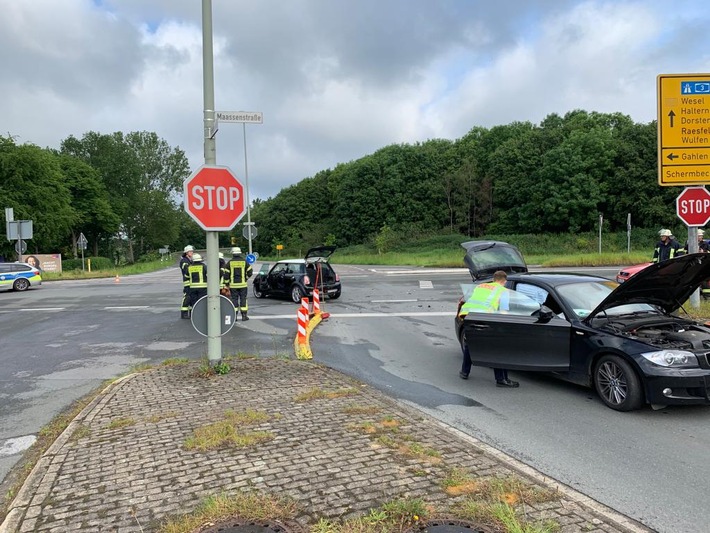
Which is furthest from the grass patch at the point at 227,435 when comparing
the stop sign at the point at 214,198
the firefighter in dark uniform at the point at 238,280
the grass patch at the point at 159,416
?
the firefighter in dark uniform at the point at 238,280

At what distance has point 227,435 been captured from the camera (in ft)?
15.2

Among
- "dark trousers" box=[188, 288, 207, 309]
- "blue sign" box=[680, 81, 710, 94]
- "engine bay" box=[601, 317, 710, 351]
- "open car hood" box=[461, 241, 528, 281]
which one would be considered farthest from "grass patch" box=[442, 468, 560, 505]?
"blue sign" box=[680, 81, 710, 94]

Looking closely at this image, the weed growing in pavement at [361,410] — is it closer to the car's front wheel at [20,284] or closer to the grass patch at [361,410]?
the grass patch at [361,410]

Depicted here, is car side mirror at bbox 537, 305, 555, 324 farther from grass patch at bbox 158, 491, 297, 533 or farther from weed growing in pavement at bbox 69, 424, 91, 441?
weed growing in pavement at bbox 69, 424, 91, 441

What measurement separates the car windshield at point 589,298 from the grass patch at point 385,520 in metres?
3.93

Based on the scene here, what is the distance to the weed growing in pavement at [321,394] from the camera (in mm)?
5875

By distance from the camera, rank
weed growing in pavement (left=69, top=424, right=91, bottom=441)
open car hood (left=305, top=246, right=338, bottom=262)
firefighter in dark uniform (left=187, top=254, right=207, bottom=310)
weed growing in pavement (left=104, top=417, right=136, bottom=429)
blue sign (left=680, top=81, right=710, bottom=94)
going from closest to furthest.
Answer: weed growing in pavement (left=69, top=424, right=91, bottom=441) → weed growing in pavement (left=104, top=417, right=136, bottom=429) → blue sign (left=680, top=81, right=710, bottom=94) → firefighter in dark uniform (left=187, top=254, right=207, bottom=310) → open car hood (left=305, top=246, right=338, bottom=262)

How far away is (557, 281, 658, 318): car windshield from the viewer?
6.42 metres

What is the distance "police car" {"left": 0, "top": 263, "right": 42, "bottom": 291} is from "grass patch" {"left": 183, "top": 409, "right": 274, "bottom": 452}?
26067mm

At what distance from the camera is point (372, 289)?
21.8 metres

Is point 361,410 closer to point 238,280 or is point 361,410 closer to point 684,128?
point 238,280

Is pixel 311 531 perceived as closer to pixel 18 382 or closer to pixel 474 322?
pixel 474 322

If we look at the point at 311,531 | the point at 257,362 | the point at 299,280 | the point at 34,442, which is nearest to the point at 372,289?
the point at 299,280

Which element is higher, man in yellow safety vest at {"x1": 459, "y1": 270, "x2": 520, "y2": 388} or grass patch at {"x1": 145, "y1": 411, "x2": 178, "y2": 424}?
man in yellow safety vest at {"x1": 459, "y1": 270, "x2": 520, "y2": 388}
